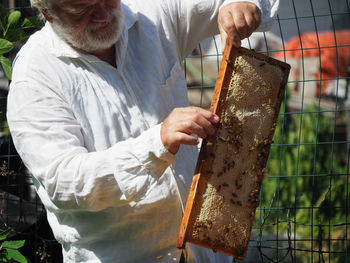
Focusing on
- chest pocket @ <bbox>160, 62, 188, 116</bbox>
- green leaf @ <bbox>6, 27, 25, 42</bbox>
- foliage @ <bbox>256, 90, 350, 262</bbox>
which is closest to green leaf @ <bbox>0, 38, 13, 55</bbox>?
green leaf @ <bbox>6, 27, 25, 42</bbox>

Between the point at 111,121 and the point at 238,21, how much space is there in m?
0.70

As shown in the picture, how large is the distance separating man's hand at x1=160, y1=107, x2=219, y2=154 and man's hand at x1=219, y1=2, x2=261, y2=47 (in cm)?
38

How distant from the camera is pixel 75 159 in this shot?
6.00 feet

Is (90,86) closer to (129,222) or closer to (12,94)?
(12,94)

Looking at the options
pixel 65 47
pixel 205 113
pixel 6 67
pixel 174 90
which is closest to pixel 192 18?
pixel 174 90

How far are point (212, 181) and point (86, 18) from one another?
0.94 metres

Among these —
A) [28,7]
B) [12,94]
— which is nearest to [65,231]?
[12,94]

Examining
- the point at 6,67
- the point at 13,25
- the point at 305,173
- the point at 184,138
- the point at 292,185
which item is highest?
the point at 184,138

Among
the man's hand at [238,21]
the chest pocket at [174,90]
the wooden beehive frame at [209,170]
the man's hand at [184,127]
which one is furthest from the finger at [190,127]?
the chest pocket at [174,90]

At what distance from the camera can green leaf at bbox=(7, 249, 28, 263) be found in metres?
2.78

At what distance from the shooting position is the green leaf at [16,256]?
2.78 m

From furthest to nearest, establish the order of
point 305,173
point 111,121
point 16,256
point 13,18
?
point 305,173 < point 13,18 < point 16,256 < point 111,121

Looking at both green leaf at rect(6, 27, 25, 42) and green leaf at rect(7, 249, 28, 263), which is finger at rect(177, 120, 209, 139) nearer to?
green leaf at rect(7, 249, 28, 263)

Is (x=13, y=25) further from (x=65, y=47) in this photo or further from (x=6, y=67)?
(x=65, y=47)
